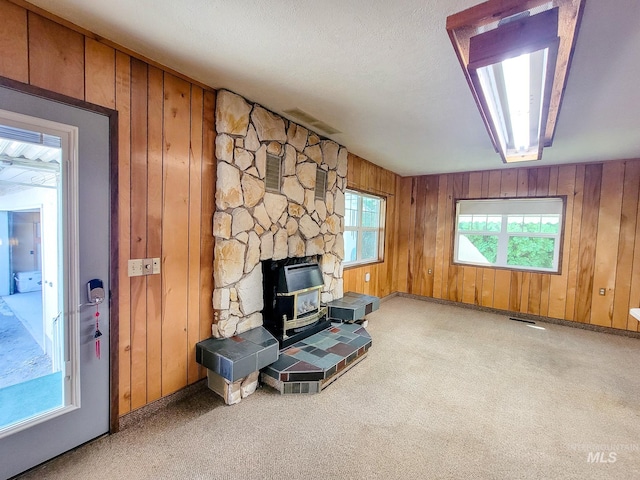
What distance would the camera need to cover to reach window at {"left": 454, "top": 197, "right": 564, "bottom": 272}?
15.0 ft

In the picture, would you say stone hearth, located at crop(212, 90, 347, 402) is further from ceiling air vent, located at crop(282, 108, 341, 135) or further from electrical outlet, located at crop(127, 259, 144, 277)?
electrical outlet, located at crop(127, 259, 144, 277)

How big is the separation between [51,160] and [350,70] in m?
1.99

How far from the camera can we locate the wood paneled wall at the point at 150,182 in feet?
5.19

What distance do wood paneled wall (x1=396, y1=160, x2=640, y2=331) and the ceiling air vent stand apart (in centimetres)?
312

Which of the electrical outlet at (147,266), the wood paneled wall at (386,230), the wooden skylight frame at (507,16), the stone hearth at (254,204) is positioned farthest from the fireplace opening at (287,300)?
the wooden skylight frame at (507,16)

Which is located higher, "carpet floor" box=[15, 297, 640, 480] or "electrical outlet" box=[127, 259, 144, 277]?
"electrical outlet" box=[127, 259, 144, 277]

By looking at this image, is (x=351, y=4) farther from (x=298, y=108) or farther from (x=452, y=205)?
(x=452, y=205)

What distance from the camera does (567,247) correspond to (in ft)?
14.5

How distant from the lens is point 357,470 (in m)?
1.66

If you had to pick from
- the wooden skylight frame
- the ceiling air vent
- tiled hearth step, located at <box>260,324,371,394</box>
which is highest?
the ceiling air vent

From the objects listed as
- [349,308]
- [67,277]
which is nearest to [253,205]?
[67,277]

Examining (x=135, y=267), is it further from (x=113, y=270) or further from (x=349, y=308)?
(x=349, y=308)

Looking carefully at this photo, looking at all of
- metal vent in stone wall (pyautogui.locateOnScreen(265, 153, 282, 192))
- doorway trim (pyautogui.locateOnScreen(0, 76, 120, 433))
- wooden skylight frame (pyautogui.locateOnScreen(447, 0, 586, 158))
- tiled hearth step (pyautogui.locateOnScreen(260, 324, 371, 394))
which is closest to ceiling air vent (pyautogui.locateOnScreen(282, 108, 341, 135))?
metal vent in stone wall (pyautogui.locateOnScreen(265, 153, 282, 192))

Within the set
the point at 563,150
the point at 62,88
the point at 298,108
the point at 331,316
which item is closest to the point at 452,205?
the point at 563,150
